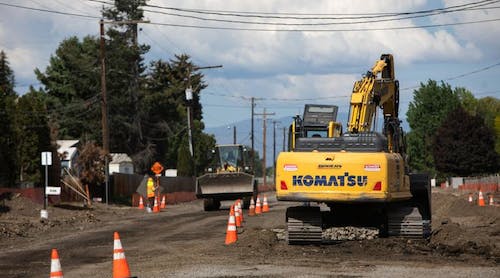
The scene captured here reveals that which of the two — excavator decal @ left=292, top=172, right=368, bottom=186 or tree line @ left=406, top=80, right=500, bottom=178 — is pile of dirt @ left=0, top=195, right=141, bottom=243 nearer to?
excavator decal @ left=292, top=172, right=368, bottom=186

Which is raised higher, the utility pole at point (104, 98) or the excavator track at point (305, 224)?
the utility pole at point (104, 98)

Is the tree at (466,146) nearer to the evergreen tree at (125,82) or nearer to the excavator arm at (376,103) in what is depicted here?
the evergreen tree at (125,82)

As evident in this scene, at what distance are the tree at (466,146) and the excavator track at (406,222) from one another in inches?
3383

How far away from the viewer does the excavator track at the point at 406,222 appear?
1833 centimetres

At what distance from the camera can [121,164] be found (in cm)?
8625

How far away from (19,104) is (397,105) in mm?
29093

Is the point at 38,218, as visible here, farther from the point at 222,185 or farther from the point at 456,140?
the point at 456,140

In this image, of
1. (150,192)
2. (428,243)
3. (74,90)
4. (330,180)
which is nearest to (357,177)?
(330,180)

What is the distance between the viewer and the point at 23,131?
43969mm

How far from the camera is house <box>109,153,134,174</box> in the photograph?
85.8 meters

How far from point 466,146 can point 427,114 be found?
81.2 feet

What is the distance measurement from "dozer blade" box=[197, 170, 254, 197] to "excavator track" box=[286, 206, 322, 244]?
2189 centimetres

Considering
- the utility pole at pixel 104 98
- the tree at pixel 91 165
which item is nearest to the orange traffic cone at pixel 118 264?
the utility pole at pixel 104 98

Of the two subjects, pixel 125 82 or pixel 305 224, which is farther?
pixel 125 82
